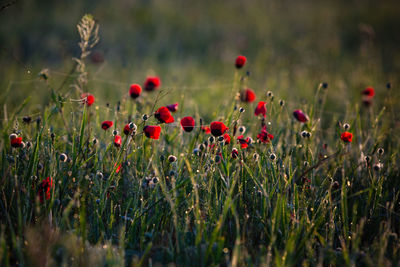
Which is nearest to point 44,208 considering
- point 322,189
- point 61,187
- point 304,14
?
A: point 61,187

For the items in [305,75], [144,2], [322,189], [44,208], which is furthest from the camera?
[144,2]

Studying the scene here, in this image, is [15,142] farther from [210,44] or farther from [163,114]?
[210,44]

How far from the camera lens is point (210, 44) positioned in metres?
6.54

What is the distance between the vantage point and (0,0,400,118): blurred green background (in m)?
4.03

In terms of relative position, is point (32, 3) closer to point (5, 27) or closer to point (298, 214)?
point (5, 27)

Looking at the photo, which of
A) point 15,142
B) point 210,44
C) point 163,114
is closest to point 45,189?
point 15,142

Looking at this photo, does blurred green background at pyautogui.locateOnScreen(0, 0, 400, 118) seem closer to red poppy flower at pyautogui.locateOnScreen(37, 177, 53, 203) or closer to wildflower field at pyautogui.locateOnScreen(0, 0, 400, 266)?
wildflower field at pyautogui.locateOnScreen(0, 0, 400, 266)

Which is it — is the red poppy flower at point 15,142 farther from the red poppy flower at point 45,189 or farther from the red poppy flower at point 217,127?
the red poppy flower at point 217,127

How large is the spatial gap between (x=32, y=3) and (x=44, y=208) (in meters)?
7.32

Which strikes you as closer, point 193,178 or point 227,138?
point 193,178

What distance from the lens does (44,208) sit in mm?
1359

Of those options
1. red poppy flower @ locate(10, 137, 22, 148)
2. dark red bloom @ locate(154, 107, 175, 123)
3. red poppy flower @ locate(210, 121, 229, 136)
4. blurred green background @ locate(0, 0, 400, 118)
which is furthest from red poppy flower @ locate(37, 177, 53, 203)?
blurred green background @ locate(0, 0, 400, 118)

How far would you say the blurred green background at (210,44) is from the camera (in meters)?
4.03

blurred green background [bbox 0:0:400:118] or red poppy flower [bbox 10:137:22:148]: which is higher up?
blurred green background [bbox 0:0:400:118]
